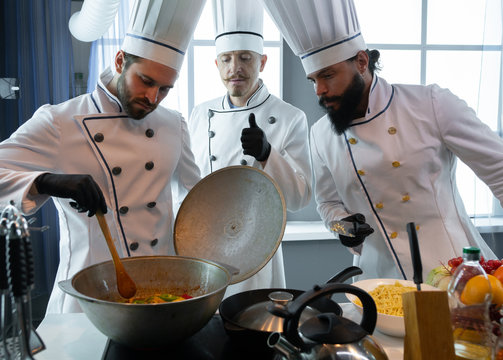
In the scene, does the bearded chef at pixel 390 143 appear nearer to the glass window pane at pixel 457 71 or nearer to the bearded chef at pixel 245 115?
the bearded chef at pixel 245 115

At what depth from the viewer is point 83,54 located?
2.88 meters

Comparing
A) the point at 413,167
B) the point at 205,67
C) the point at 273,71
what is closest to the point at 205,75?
the point at 205,67

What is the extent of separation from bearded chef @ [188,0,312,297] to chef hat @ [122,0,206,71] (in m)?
0.51

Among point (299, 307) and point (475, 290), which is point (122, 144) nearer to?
point (299, 307)

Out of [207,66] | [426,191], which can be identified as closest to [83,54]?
[207,66]

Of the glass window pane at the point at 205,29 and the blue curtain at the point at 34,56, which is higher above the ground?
the glass window pane at the point at 205,29

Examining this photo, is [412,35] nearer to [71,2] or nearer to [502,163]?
[502,163]

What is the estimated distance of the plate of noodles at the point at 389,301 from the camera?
915 mm

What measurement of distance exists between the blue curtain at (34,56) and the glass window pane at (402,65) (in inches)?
88.8

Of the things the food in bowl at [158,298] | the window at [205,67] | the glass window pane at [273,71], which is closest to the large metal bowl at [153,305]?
the food in bowl at [158,298]

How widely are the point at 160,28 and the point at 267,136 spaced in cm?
75

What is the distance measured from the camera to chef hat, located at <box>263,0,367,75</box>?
1500 millimetres

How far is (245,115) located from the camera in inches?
80.0

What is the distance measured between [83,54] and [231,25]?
4.61 ft
